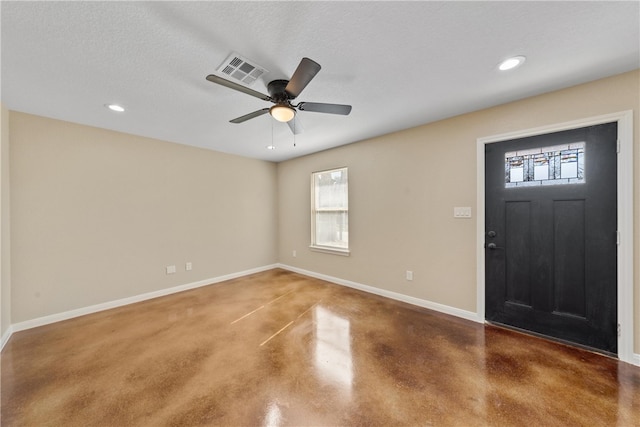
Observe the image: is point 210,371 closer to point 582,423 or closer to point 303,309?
point 303,309

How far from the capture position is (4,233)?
2.40m

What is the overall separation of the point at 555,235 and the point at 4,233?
5688mm

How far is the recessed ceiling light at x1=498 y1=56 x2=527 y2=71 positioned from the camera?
5.75 ft

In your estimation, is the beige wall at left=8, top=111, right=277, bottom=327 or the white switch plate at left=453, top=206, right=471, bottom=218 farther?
the white switch plate at left=453, top=206, right=471, bottom=218

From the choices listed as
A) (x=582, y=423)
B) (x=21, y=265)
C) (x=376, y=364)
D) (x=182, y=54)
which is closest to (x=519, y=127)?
(x=582, y=423)

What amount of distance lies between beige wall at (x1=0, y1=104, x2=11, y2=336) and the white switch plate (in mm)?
4943

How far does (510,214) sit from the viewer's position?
8.20ft

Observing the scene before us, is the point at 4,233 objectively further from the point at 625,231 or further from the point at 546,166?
the point at 625,231

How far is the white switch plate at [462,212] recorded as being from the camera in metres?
2.75

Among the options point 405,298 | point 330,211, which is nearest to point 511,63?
point 405,298

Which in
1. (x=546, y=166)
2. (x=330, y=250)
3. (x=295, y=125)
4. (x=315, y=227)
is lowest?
(x=330, y=250)

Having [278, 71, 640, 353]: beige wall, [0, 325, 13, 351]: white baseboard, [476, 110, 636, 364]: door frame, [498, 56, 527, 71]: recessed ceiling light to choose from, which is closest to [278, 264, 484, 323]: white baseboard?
[278, 71, 640, 353]: beige wall

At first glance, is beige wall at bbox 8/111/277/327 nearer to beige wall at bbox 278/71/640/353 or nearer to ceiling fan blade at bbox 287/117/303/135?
beige wall at bbox 278/71/640/353

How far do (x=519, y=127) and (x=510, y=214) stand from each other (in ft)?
3.06
